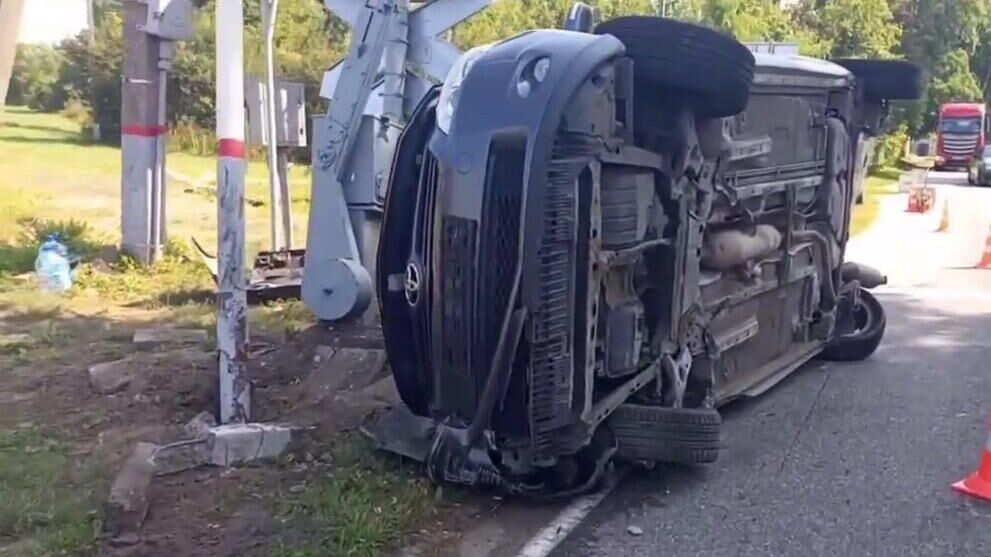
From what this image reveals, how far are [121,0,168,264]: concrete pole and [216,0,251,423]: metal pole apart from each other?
619 cm

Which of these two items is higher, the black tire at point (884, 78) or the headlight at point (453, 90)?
the black tire at point (884, 78)

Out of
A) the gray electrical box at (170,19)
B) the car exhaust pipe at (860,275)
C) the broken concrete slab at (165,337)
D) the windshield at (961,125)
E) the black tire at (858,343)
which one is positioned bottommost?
the broken concrete slab at (165,337)

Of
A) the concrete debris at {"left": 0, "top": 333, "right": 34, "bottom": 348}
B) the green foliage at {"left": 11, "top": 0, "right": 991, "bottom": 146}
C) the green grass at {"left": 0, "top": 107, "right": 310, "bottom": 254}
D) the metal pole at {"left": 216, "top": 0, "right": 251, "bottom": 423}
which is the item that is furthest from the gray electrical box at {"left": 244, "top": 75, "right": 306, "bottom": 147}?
the green foliage at {"left": 11, "top": 0, "right": 991, "bottom": 146}

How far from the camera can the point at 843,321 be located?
896 cm

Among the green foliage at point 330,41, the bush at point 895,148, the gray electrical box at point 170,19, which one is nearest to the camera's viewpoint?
the gray electrical box at point 170,19

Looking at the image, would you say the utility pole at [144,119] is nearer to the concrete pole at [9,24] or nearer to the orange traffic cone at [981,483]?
the concrete pole at [9,24]

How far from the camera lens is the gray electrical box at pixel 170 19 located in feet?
38.6

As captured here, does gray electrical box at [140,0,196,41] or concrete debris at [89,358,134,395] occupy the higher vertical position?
gray electrical box at [140,0,196,41]

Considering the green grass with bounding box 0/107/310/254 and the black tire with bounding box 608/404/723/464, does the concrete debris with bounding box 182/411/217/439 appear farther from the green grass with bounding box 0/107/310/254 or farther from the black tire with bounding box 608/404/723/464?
the green grass with bounding box 0/107/310/254

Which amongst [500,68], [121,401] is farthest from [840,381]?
[121,401]

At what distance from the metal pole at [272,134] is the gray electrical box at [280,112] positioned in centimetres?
4

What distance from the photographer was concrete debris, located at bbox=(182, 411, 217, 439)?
6116mm

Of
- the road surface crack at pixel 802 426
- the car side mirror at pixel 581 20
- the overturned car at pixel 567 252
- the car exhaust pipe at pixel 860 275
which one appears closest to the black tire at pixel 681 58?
the overturned car at pixel 567 252

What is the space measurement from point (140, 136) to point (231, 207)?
6.41 m
